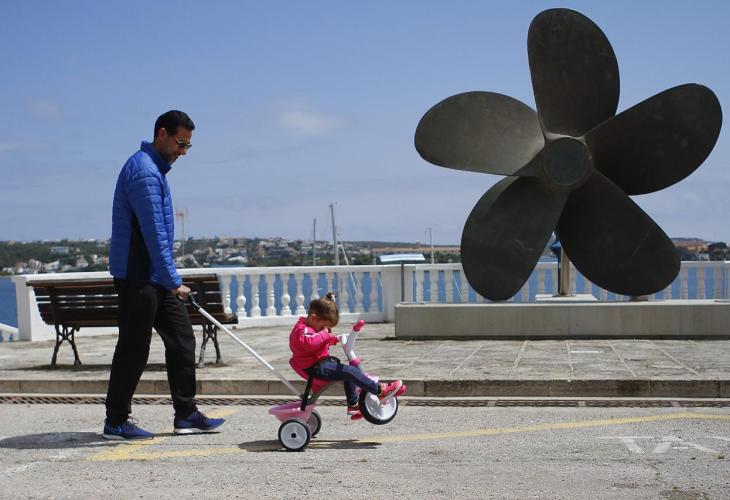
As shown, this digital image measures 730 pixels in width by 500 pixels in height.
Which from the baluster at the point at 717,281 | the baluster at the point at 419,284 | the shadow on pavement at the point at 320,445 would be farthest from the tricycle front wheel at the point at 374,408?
the baluster at the point at 717,281

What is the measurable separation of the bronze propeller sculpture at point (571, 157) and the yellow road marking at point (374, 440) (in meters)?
5.89

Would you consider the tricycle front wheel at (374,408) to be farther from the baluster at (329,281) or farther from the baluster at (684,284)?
the baluster at (684,284)

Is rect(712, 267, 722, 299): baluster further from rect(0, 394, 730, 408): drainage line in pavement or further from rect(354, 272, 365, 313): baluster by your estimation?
rect(0, 394, 730, 408): drainage line in pavement

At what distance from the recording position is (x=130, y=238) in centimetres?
727

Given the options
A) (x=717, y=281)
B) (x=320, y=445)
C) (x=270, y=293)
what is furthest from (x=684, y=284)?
(x=320, y=445)

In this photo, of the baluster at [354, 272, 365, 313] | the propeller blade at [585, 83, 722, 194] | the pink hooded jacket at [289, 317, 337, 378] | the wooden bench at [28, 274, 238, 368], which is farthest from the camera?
the baluster at [354, 272, 365, 313]

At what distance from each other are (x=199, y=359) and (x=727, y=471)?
6450mm

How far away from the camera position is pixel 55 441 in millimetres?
7336

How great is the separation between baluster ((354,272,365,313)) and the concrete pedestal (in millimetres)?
3715

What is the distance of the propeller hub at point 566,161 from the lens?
13.7 m

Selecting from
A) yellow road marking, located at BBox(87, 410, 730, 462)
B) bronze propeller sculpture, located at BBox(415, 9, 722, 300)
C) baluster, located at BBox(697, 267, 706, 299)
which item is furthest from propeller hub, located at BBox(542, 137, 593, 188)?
yellow road marking, located at BBox(87, 410, 730, 462)

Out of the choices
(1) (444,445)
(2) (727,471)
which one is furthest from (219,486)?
(2) (727,471)

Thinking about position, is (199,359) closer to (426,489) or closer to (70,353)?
(70,353)

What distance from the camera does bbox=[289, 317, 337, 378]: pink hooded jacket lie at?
271 inches
